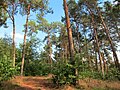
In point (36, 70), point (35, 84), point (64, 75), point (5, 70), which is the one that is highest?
point (36, 70)

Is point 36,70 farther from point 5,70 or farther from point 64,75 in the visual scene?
point 5,70

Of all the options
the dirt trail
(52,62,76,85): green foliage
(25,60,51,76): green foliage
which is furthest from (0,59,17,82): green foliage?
(25,60,51,76): green foliage

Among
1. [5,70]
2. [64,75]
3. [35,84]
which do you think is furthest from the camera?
[35,84]

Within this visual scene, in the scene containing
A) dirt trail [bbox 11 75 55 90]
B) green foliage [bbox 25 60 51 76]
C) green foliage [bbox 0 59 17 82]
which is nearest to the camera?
green foliage [bbox 0 59 17 82]

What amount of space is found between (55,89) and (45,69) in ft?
49.9

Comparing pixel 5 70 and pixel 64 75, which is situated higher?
pixel 5 70

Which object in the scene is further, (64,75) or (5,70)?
(64,75)

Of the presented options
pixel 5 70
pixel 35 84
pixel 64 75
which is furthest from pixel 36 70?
pixel 5 70

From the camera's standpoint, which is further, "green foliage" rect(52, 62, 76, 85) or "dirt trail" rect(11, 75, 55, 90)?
"dirt trail" rect(11, 75, 55, 90)

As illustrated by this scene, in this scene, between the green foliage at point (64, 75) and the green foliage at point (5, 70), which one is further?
the green foliage at point (64, 75)

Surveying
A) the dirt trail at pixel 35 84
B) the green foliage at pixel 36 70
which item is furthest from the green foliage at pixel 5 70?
the green foliage at pixel 36 70

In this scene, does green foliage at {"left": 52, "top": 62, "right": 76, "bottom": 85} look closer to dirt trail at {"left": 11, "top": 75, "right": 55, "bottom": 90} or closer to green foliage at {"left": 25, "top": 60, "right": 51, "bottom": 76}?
dirt trail at {"left": 11, "top": 75, "right": 55, "bottom": 90}

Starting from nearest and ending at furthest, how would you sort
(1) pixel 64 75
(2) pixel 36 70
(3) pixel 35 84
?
(1) pixel 64 75, (3) pixel 35 84, (2) pixel 36 70

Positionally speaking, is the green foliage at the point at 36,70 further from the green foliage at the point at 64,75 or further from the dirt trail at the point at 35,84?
the green foliage at the point at 64,75
